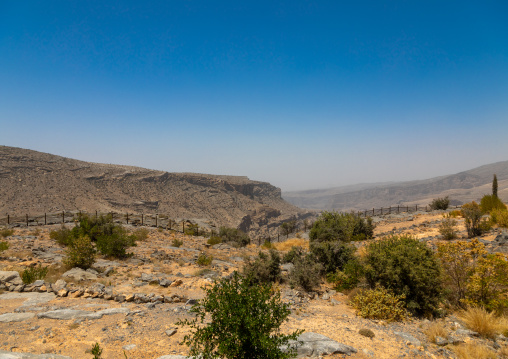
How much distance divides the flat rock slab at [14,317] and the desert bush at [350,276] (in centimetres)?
1036

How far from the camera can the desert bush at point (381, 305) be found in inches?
317

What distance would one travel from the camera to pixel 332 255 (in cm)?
1338

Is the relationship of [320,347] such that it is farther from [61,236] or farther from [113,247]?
[61,236]

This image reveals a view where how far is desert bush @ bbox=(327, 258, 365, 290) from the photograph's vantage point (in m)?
10.6

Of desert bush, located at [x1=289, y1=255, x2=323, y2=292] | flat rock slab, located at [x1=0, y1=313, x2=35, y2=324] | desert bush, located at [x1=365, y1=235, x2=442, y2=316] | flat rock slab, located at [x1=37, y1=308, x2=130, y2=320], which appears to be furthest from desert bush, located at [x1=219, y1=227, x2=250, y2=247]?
flat rock slab, located at [x1=0, y1=313, x2=35, y2=324]

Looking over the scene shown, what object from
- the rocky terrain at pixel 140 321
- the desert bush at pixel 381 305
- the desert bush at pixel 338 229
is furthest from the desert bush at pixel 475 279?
the desert bush at pixel 338 229

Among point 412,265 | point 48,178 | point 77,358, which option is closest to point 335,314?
point 412,265

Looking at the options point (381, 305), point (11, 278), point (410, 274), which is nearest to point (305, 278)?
point (381, 305)

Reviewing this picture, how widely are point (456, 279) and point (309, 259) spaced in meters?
5.65

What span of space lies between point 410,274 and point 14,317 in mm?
11511

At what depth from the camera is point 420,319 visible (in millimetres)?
8117

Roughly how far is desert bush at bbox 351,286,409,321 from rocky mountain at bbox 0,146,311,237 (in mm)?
34477

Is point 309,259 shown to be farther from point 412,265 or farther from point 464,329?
point 464,329

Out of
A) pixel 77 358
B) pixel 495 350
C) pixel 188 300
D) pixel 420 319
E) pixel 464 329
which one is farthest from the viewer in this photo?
pixel 188 300
